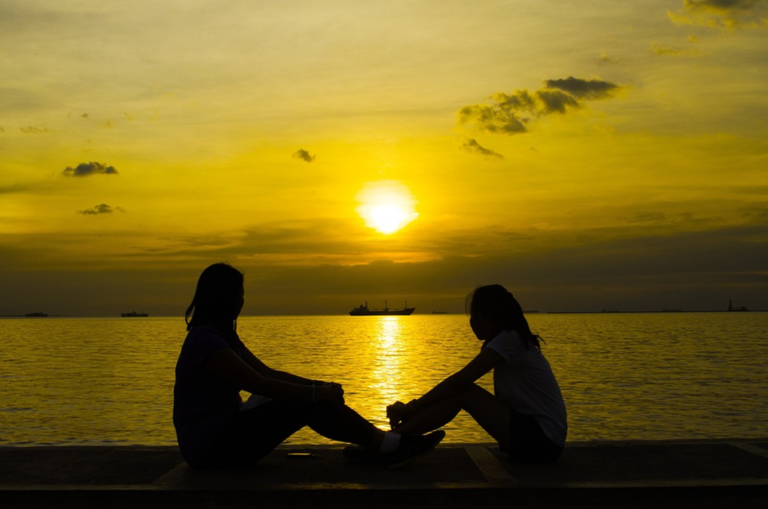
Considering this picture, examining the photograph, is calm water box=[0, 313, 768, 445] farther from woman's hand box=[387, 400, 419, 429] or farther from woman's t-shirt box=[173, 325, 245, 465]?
woman's t-shirt box=[173, 325, 245, 465]

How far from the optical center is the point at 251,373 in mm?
6102

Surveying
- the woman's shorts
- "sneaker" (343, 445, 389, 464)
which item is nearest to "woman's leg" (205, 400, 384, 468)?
"sneaker" (343, 445, 389, 464)

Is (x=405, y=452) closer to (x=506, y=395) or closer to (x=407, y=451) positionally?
(x=407, y=451)

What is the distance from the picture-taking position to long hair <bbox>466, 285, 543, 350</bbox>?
22.3 ft

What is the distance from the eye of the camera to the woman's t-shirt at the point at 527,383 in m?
6.74

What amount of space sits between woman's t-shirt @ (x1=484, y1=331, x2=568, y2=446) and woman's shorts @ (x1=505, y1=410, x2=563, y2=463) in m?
0.10

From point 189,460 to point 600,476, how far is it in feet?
11.1

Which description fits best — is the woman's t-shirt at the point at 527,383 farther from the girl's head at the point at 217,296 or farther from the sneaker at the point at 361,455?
the girl's head at the point at 217,296

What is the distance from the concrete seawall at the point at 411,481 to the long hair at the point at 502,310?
1.18 metres

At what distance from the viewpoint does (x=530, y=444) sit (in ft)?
21.7

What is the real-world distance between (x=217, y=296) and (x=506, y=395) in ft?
9.07

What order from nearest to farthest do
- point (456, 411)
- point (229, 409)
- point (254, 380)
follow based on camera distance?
point (254, 380)
point (229, 409)
point (456, 411)

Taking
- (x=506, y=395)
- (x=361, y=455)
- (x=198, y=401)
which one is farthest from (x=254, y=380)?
(x=506, y=395)

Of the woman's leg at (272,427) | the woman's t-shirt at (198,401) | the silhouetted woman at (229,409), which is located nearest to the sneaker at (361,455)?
the silhouetted woman at (229,409)
